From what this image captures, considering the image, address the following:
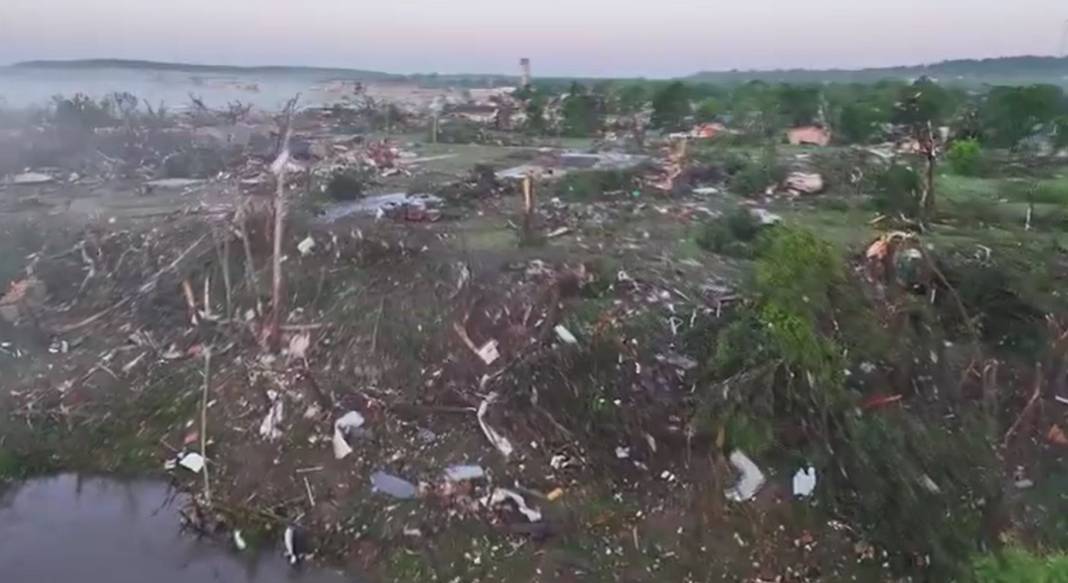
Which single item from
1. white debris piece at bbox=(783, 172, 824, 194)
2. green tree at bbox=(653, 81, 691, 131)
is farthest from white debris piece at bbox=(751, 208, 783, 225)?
green tree at bbox=(653, 81, 691, 131)

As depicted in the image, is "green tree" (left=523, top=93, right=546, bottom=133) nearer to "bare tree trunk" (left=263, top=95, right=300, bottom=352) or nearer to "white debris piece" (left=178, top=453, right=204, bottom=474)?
"bare tree trunk" (left=263, top=95, right=300, bottom=352)

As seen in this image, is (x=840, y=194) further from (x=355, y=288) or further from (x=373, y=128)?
(x=373, y=128)

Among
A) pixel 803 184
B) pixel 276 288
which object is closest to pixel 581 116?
pixel 803 184

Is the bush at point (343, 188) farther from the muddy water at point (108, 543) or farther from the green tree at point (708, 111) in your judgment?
the green tree at point (708, 111)

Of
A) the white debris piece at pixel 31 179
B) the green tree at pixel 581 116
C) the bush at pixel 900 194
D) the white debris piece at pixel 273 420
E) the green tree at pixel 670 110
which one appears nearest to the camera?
the white debris piece at pixel 273 420

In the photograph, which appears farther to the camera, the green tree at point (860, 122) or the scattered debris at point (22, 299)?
Answer: the green tree at point (860, 122)

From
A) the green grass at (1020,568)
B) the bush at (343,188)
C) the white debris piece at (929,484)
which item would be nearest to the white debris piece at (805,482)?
the white debris piece at (929,484)
